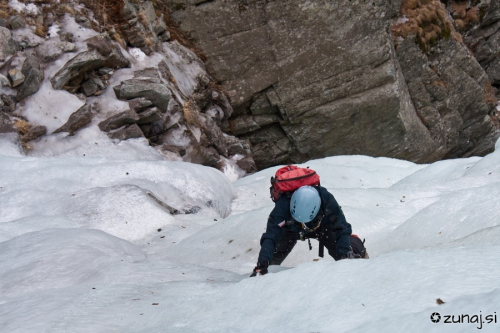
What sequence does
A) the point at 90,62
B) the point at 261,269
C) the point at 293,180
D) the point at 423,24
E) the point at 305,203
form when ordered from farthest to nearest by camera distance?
the point at 423,24 < the point at 90,62 < the point at 293,180 < the point at 305,203 < the point at 261,269

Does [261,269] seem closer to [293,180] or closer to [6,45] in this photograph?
[293,180]

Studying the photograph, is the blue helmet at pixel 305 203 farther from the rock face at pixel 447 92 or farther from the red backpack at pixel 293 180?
the rock face at pixel 447 92

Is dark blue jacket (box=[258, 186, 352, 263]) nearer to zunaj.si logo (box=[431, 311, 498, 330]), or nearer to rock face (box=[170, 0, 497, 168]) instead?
zunaj.si logo (box=[431, 311, 498, 330])

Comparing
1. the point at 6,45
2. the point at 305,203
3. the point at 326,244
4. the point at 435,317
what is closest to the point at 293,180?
the point at 305,203

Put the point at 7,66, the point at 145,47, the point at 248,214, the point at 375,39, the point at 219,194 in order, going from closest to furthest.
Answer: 1. the point at 248,214
2. the point at 219,194
3. the point at 7,66
4. the point at 145,47
5. the point at 375,39

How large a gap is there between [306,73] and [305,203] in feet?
38.0

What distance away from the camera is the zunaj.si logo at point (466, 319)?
7.11ft

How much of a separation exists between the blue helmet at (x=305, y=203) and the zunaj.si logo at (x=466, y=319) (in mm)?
2066

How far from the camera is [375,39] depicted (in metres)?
15.3

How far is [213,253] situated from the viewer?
6.20 metres

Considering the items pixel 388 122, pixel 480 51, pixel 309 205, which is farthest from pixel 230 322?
pixel 480 51

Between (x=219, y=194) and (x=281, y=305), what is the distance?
6.34m

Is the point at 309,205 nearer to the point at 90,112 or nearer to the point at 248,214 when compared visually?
the point at 248,214

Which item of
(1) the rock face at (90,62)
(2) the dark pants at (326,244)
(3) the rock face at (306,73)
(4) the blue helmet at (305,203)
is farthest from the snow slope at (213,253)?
(3) the rock face at (306,73)
